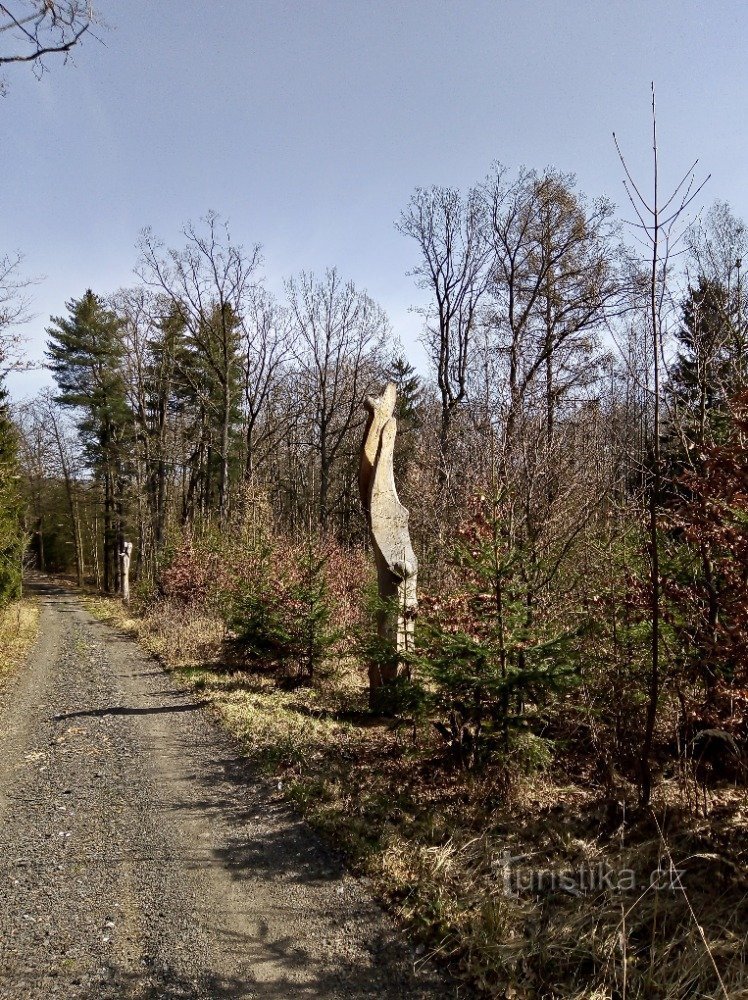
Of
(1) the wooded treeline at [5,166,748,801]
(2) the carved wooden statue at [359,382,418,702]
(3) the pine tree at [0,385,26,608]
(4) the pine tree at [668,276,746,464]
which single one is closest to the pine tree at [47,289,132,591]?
(1) the wooded treeline at [5,166,748,801]

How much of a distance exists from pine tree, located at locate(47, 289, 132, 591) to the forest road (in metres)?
22.8

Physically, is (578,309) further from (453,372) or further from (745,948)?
(745,948)

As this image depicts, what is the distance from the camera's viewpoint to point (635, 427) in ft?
25.4

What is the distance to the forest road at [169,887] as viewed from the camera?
3.22 m

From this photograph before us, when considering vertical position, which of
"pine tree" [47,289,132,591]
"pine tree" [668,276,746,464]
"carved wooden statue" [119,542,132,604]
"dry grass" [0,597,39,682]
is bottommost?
"dry grass" [0,597,39,682]

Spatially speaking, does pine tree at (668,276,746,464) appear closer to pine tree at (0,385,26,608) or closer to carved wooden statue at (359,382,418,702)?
carved wooden statue at (359,382,418,702)

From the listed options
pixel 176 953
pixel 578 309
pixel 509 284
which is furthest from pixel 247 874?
pixel 509 284

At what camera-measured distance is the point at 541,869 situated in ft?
12.7

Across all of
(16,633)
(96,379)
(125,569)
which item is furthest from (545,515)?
(96,379)

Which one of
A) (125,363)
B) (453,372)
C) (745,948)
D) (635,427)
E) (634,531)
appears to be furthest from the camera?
(125,363)

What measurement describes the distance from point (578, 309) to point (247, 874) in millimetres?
16483

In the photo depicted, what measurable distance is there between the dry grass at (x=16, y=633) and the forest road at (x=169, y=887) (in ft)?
18.9

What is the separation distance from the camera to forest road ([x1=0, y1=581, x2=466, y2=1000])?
3219mm

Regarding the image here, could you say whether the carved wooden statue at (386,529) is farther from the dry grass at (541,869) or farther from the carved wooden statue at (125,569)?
the carved wooden statue at (125,569)
